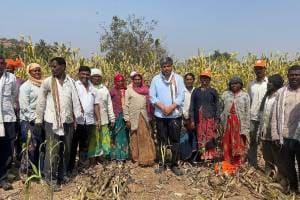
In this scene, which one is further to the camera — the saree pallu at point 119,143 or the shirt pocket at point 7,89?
the saree pallu at point 119,143

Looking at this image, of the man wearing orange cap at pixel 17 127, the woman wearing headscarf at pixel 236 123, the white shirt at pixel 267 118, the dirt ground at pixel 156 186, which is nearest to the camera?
the dirt ground at pixel 156 186

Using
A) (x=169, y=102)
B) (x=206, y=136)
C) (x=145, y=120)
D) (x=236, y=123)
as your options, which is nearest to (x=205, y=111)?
(x=206, y=136)

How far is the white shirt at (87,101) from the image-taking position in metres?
6.42

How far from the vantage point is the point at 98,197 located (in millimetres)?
5312

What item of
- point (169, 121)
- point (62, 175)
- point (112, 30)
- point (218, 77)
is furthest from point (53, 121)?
point (112, 30)

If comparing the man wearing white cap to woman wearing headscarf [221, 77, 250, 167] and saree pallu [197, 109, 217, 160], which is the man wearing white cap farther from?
woman wearing headscarf [221, 77, 250, 167]

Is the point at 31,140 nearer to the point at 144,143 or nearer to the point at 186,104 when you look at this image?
the point at 144,143

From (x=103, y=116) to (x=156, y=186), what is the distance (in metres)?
1.42

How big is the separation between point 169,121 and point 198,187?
107cm

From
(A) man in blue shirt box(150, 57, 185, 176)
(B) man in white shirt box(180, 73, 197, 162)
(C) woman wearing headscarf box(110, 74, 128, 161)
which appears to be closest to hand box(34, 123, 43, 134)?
(C) woman wearing headscarf box(110, 74, 128, 161)

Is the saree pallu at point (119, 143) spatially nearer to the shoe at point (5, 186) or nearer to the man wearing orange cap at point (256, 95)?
the shoe at point (5, 186)

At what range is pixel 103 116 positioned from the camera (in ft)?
22.1

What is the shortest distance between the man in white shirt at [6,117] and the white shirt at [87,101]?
919mm

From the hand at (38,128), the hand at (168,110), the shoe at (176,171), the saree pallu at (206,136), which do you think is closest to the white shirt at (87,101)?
the hand at (38,128)
